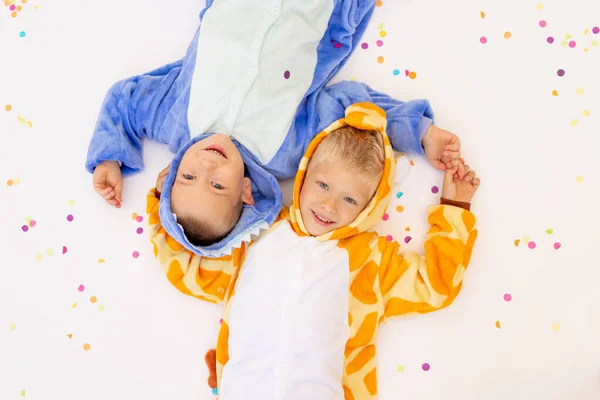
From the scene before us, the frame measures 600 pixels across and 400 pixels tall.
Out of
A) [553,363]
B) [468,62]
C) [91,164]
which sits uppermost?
[468,62]

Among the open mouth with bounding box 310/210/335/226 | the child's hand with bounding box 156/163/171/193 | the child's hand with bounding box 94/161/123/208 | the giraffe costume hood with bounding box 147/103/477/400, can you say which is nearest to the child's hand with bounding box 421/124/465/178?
the giraffe costume hood with bounding box 147/103/477/400

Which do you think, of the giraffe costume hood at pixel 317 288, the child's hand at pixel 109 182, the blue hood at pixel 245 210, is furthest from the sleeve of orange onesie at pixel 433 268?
the child's hand at pixel 109 182

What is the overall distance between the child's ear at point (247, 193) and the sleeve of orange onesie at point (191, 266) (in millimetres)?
121

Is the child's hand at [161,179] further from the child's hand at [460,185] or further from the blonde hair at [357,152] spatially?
the child's hand at [460,185]

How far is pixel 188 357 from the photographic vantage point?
4.45 ft

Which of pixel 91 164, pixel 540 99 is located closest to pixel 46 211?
pixel 91 164

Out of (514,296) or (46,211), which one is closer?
(514,296)

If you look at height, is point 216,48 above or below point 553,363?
above

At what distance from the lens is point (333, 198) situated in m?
1.24

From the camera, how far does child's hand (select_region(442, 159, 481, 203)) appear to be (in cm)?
133

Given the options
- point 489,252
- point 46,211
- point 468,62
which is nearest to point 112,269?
point 46,211

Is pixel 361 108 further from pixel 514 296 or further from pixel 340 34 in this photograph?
pixel 514 296

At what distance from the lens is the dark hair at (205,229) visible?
1238 mm

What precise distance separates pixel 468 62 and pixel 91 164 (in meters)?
0.98
